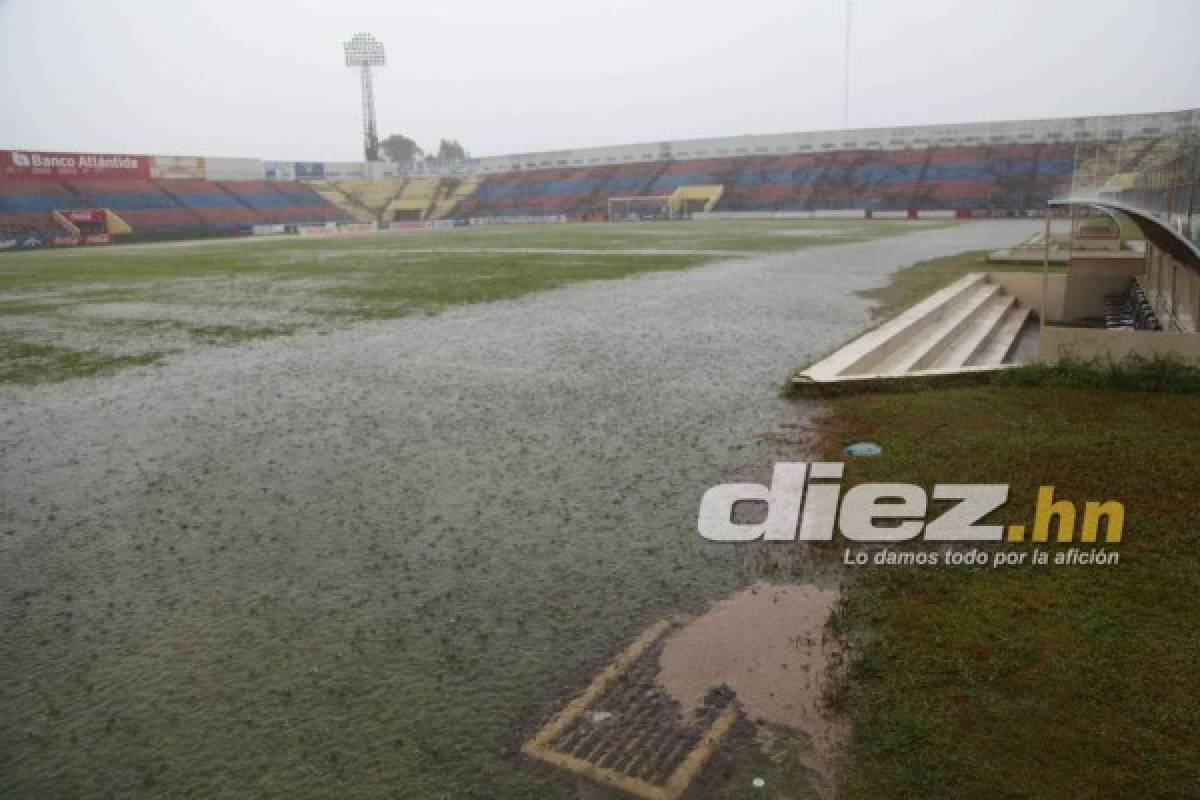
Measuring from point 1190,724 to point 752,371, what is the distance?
285 inches

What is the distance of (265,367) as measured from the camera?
11328mm

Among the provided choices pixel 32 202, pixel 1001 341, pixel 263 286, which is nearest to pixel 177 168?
pixel 32 202

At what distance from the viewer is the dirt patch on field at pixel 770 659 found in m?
3.45

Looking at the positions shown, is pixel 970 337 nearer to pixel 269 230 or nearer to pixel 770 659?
pixel 770 659

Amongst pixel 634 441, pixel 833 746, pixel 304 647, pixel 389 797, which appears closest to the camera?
pixel 389 797

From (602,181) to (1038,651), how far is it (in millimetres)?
89057

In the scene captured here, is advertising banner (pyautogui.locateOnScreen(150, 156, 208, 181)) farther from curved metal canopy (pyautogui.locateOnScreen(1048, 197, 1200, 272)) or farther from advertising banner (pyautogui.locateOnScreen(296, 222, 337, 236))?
curved metal canopy (pyautogui.locateOnScreen(1048, 197, 1200, 272))

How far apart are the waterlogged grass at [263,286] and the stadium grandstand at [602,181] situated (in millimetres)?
27398

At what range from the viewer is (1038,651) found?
12.5ft

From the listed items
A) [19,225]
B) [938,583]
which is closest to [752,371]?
[938,583]

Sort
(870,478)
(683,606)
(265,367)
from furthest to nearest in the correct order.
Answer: (265,367) → (870,478) → (683,606)

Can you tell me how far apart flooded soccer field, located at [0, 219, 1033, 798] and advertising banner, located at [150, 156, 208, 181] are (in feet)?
226

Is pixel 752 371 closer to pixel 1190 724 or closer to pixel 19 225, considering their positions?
pixel 1190 724

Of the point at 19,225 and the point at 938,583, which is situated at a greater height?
the point at 19,225
